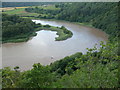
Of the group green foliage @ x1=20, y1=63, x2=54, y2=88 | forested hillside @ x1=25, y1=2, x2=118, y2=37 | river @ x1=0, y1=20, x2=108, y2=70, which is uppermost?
green foliage @ x1=20, y1=63, x2=54, y2=88

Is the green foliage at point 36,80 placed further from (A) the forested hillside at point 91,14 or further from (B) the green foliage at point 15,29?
(A) the forested hillside at point 91,14

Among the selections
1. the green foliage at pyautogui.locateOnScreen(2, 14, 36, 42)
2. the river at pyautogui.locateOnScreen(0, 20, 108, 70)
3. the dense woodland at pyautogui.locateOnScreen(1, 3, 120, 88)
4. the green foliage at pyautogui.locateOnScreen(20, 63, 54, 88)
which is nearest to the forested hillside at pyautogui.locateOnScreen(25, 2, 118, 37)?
the river at pyautogui.locateOnScreen(0, 20, 108, 70)

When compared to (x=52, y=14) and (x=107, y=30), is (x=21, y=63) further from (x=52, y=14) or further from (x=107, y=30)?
(x=52, y=14)

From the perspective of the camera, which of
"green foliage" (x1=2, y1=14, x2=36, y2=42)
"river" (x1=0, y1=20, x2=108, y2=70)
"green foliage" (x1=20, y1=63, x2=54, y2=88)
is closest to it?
"green foliage" (x1=20, y1=63, x2=54, y2=88)

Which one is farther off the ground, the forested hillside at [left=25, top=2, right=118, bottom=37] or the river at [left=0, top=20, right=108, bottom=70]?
the forested hillside at [left=25, top=2, right=118, bottom=37]

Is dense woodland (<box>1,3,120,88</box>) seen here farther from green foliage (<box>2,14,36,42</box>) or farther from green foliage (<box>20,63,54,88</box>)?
green foliage (<box>2,14,36,42</box>)

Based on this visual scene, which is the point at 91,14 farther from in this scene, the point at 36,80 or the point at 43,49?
the point at 36,80

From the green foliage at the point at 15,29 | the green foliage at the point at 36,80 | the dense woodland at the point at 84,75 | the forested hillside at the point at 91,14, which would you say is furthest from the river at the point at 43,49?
the green foliage at the point at 36,80

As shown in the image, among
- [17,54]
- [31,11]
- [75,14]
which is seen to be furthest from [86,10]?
[17,54]
